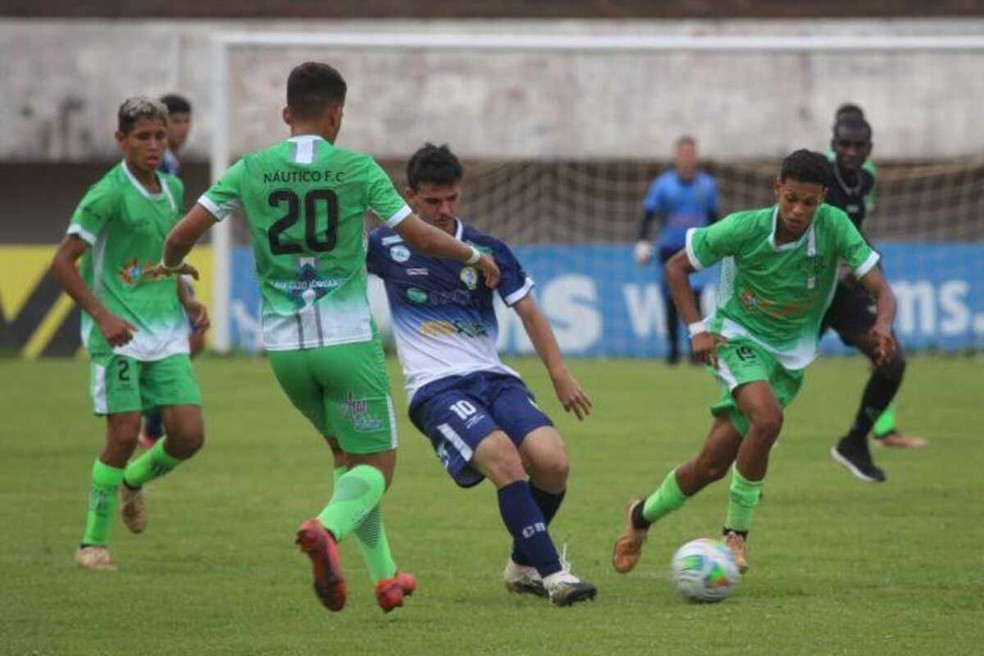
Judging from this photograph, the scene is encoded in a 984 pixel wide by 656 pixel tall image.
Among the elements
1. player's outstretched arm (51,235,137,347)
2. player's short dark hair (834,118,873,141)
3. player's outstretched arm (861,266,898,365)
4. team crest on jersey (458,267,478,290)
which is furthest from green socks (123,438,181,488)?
player's short dark hair (834,118,873,141)

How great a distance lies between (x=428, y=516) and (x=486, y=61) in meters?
15.6

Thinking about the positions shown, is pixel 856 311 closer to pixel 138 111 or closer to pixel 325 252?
pixel 138 111

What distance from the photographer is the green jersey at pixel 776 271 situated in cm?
904

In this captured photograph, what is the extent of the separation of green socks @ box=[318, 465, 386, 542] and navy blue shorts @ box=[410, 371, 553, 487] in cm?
73

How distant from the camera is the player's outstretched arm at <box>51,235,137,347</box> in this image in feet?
29.8

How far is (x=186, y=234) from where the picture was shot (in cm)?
757

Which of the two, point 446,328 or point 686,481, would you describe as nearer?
point 446,328

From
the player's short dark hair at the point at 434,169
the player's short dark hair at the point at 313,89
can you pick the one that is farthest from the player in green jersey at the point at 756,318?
the player's short dark hair at the point at 313,89

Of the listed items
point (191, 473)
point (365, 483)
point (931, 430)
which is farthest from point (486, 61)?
point (365, 483)

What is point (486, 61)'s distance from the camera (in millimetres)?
26312

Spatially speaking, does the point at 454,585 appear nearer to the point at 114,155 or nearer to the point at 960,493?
the point at 960,493

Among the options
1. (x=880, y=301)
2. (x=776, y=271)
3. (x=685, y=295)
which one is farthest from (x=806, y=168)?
(x=685, y=295)

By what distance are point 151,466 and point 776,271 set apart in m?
3.30

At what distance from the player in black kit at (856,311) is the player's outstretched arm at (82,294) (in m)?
4.69
